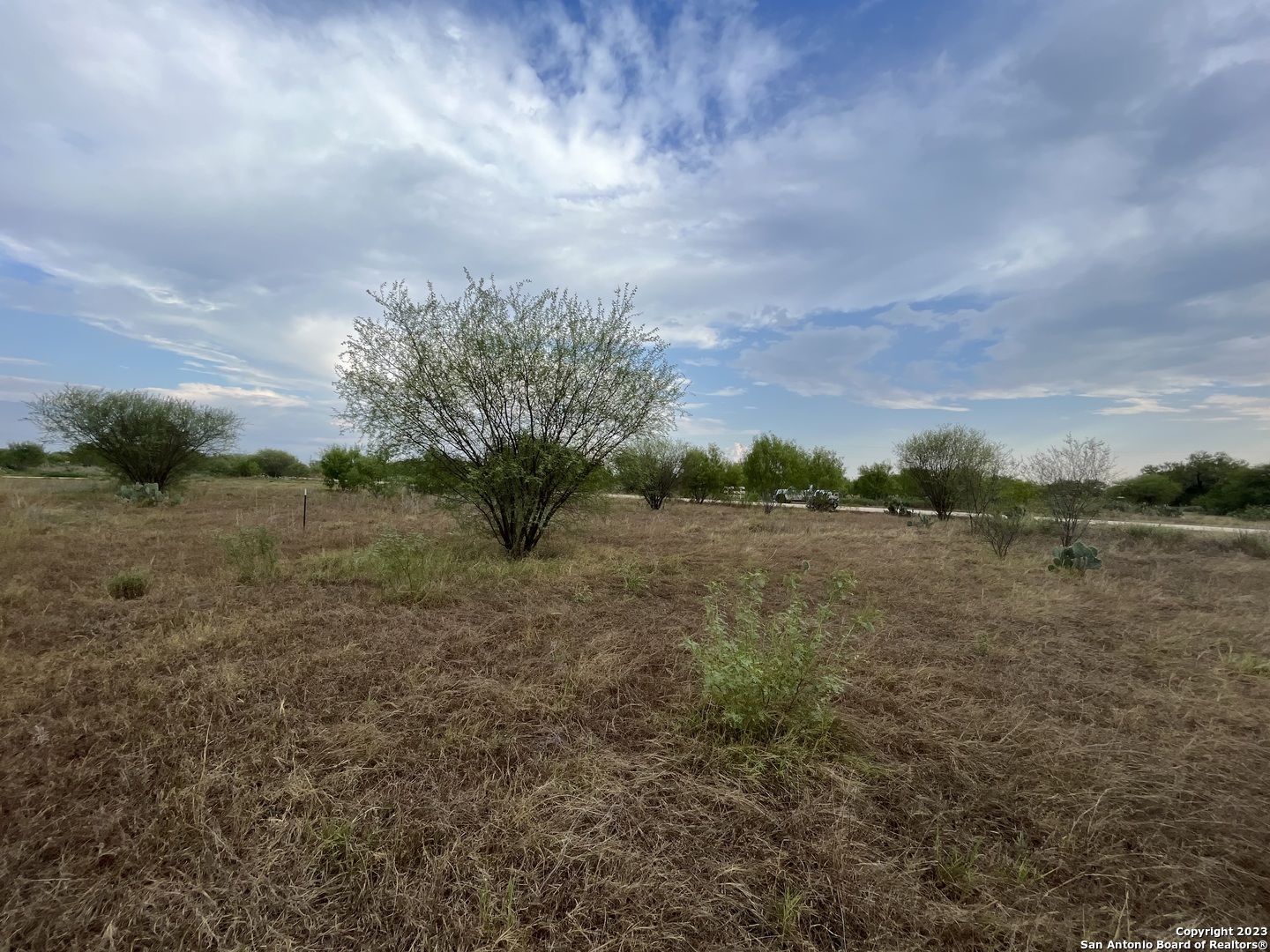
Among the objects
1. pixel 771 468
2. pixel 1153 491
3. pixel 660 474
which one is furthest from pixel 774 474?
pixel 1153 491

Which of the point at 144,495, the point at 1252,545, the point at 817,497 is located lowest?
the point at 144,495

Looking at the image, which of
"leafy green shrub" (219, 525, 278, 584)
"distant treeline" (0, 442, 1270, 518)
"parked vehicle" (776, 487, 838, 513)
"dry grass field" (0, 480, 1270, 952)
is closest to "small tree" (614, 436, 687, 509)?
"distant treeline" (0, 442, 1270, 518)

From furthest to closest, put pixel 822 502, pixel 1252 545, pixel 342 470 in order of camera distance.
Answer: pixel 822 502 → pixel 342 470 → pixel 1252 545

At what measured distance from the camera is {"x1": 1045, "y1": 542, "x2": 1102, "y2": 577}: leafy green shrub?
10.5 meters

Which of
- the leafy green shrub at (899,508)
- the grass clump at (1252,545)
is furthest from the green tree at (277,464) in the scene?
the grass clump at (1252,545)

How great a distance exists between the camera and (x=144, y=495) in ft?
57.9

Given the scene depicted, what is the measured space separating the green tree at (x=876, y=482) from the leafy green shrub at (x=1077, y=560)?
30.4 meters

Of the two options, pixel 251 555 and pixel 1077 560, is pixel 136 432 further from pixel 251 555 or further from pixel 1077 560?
pixel 1077 560

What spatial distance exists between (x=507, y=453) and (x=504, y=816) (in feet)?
25.1

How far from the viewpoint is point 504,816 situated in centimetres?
262

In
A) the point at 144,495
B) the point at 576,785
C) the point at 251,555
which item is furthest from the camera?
the point at 144,495

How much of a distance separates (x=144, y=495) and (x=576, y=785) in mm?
22188

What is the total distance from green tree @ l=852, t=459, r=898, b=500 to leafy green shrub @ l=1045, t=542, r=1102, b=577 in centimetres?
3043

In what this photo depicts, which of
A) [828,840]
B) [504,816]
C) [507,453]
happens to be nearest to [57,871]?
[504,816]
